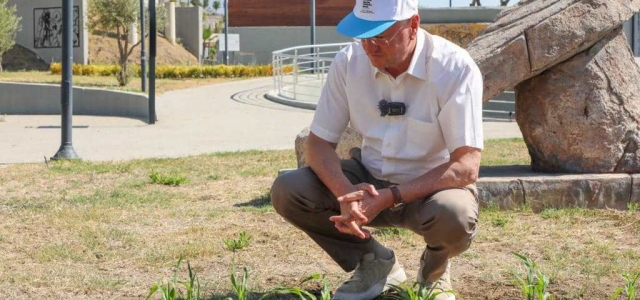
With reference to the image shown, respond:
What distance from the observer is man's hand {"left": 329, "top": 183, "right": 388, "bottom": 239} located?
4.14m

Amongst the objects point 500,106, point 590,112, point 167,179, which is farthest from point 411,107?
point 500,106

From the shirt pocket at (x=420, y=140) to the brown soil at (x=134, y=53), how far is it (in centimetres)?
4034

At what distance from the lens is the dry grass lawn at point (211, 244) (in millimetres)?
Answer: 5305

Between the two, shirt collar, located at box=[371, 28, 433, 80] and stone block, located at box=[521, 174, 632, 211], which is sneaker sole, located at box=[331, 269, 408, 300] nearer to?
shirt collar, located at box=[371, 28, 433, 80]

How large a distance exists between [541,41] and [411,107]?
3.18 m

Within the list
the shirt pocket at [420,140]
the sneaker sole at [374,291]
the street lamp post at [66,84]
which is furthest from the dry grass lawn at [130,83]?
the shirt pocket at [420,140]

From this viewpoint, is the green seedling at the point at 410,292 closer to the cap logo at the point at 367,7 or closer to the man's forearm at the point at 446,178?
the man's forearm at the point at 446,178

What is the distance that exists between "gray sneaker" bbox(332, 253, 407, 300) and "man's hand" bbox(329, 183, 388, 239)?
61 centimetres

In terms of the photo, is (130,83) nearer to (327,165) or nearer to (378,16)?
(327,165)

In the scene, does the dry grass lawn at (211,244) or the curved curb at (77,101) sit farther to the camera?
the curved curb at (77,101)

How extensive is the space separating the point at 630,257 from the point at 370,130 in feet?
6.84

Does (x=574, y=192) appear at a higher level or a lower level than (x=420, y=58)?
lower

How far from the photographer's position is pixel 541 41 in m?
7.33

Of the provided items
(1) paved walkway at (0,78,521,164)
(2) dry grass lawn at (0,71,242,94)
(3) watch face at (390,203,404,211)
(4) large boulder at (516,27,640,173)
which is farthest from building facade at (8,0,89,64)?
(3) watch face at (390,203,404,211)
